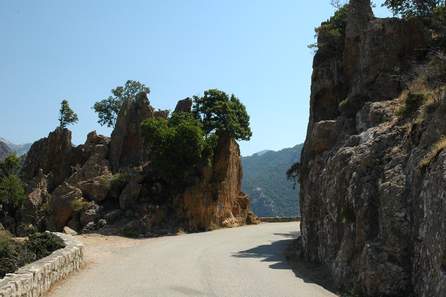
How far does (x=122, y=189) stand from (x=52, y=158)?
562 inches

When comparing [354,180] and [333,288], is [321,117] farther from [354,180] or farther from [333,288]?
[333,288]

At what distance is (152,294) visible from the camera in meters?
14.1

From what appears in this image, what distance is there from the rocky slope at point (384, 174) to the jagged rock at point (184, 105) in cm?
2146

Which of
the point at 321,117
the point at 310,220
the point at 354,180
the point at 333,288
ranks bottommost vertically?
the point at 333,288

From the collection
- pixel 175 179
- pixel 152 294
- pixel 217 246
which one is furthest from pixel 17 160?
pixel 152 294

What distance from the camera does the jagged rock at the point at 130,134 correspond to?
1921 inches

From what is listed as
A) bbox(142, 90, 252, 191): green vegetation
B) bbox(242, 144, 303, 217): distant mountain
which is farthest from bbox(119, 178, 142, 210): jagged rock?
bbox(242, 144, 303, 217): distant mountain

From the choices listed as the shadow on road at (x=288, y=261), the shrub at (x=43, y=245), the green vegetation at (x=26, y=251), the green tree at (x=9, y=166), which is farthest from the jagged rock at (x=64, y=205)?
the shrub at (x=43, y=245)

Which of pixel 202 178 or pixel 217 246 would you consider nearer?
pixel 217 246

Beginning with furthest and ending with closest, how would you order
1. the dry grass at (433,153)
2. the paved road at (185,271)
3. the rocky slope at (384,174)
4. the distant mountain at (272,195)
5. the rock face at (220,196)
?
1. the distant mountain at (272,195)
2. the rock face at (220,196)
3. the paved road at (185,271)
4. the dry grass at (433,153)
5. the rocky slope at (384,174)

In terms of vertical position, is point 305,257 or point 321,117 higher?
point 321,117

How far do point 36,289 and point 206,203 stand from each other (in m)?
26.8

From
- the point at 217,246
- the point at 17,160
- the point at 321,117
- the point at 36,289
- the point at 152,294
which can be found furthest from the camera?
the point at 17,160

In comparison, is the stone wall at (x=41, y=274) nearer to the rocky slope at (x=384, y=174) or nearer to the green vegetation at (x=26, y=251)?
the green vegetation at (x=26, y=251)
